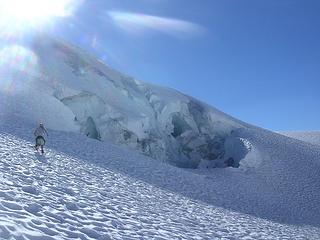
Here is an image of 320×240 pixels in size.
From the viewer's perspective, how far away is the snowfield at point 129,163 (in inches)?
403

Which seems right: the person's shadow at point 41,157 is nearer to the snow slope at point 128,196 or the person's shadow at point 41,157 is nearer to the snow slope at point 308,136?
the snow slope at point 128,196

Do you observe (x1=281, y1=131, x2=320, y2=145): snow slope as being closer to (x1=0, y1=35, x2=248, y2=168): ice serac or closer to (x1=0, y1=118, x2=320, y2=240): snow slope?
(x1=0, y1=35, x2=248, y2=168): ice serac

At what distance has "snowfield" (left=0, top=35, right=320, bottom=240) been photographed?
10234 millimetres

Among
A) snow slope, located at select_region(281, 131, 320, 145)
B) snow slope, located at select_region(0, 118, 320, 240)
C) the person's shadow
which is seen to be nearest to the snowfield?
snow slope, located at select_region(0, 118, 320, 240)

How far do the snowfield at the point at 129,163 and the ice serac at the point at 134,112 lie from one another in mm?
108

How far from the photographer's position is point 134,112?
37.4 meters

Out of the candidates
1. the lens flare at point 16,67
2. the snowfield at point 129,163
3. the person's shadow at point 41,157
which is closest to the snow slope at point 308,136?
the snowfield at point 129,163

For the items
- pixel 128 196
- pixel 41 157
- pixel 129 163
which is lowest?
pixel 128 196

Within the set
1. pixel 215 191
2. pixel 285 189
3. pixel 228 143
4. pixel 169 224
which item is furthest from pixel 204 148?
pixel 169 224

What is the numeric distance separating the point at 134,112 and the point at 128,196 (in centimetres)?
2268

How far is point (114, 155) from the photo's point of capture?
86.0 ft

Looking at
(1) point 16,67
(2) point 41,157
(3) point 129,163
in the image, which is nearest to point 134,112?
(1) point 16,67

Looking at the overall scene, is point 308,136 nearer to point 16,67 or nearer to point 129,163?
point 129,163

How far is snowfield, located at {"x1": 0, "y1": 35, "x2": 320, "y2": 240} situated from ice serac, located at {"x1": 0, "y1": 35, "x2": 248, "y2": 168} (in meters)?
0.11
